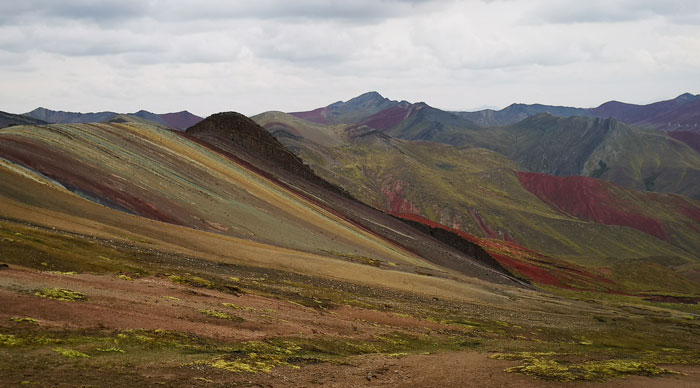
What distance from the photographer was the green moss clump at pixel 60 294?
26.5m

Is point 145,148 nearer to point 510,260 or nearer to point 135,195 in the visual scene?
point 135,195

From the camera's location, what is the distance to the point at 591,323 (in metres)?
59.9

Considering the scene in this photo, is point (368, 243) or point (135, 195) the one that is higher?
point (135, 195)

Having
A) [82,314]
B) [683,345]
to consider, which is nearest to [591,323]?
[683,345]

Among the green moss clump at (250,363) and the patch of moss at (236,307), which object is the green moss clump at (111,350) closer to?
the green moss clump at (250,363)

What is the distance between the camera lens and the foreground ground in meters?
21.5

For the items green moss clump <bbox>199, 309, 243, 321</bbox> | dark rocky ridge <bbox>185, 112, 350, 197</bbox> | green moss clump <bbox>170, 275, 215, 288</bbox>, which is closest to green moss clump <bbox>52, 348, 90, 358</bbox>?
green moss clump <bbox>199, 309, 243, 321</bbox>

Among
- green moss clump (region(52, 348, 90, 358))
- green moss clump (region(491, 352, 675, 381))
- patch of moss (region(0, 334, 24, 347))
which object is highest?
patch of moss (region(0, 334, 24, 347))

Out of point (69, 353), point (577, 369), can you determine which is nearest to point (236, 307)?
point (69, 353)

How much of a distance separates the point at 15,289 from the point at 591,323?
5444 cm

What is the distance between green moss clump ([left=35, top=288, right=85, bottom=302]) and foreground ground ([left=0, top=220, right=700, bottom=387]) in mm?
98

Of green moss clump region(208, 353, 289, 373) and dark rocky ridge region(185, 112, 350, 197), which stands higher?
dark rocky ridge region(185, 112, 350, 197)

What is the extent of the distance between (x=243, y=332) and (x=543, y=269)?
347 ft

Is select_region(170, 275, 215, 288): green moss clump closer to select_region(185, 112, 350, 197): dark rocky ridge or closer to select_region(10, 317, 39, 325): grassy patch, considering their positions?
select_region(10, 317, 39, 325): grassy patch
